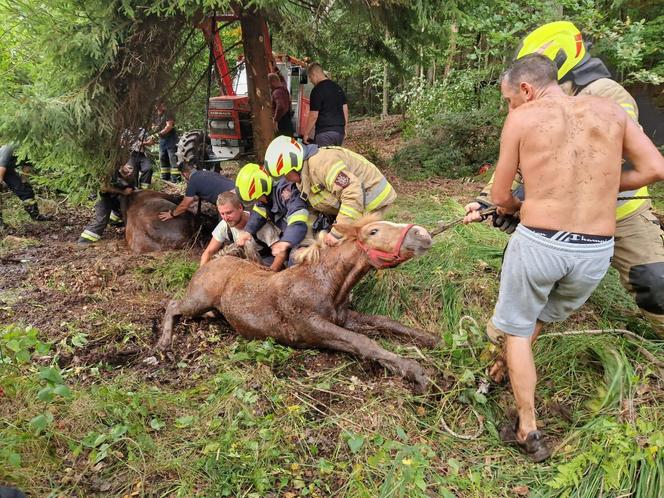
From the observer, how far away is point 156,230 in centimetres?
657

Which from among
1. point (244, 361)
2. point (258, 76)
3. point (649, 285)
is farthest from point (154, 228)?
point (649, 285)

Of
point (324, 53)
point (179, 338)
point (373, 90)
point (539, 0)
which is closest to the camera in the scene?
point (179, 338)

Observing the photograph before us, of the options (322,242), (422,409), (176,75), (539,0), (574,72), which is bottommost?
(422,409)

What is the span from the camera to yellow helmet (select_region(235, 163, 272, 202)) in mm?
4793

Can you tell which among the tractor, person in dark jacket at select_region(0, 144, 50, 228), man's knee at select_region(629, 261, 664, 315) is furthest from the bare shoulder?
person in dark jacket at select_region(0, 144, 50, 228)

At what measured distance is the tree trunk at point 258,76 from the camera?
6676mm

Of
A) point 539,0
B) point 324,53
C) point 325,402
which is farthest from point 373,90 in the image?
point 325,402

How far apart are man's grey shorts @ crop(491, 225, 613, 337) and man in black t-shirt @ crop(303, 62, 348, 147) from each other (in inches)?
213

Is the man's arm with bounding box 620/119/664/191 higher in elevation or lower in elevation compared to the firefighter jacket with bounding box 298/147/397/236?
higher

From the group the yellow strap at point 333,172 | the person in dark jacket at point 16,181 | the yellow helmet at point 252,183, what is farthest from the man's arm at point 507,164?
the person in dark jacket at point 16,181

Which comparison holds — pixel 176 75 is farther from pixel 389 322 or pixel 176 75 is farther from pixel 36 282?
pixel 389 322

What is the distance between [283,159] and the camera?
4.48 m

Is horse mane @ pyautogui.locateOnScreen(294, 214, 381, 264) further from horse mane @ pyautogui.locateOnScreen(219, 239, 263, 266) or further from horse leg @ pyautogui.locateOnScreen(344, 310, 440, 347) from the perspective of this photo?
horse mane @ pyautogui.locateOnScreen(219, 239, 263, 266)

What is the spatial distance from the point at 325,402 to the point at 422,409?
0.68 m
